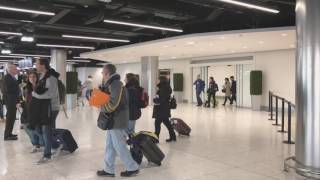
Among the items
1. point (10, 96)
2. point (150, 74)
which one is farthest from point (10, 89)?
point (150, 74)

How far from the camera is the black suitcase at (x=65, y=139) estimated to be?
18.5ft

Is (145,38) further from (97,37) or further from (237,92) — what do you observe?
(237,92)

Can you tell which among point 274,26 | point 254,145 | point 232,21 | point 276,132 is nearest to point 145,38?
point 232,21

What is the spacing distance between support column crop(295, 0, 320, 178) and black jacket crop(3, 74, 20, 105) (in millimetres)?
5748

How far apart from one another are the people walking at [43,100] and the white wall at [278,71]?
1142 cm

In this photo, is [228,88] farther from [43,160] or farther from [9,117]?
[43,160]

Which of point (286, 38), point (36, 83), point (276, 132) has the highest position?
point (286, 38)

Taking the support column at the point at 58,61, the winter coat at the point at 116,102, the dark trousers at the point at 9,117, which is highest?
the support column at the point at 58,61

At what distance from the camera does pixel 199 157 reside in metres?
5.46

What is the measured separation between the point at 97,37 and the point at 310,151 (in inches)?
371

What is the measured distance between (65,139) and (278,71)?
11.1m

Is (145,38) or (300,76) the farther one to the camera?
(145,38)

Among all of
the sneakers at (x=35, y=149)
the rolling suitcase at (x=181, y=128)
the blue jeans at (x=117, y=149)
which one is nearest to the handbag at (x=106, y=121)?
the blue jeans at (x=117, y=149)

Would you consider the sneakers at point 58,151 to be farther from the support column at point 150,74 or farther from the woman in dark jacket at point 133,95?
the support column at point 150,74
